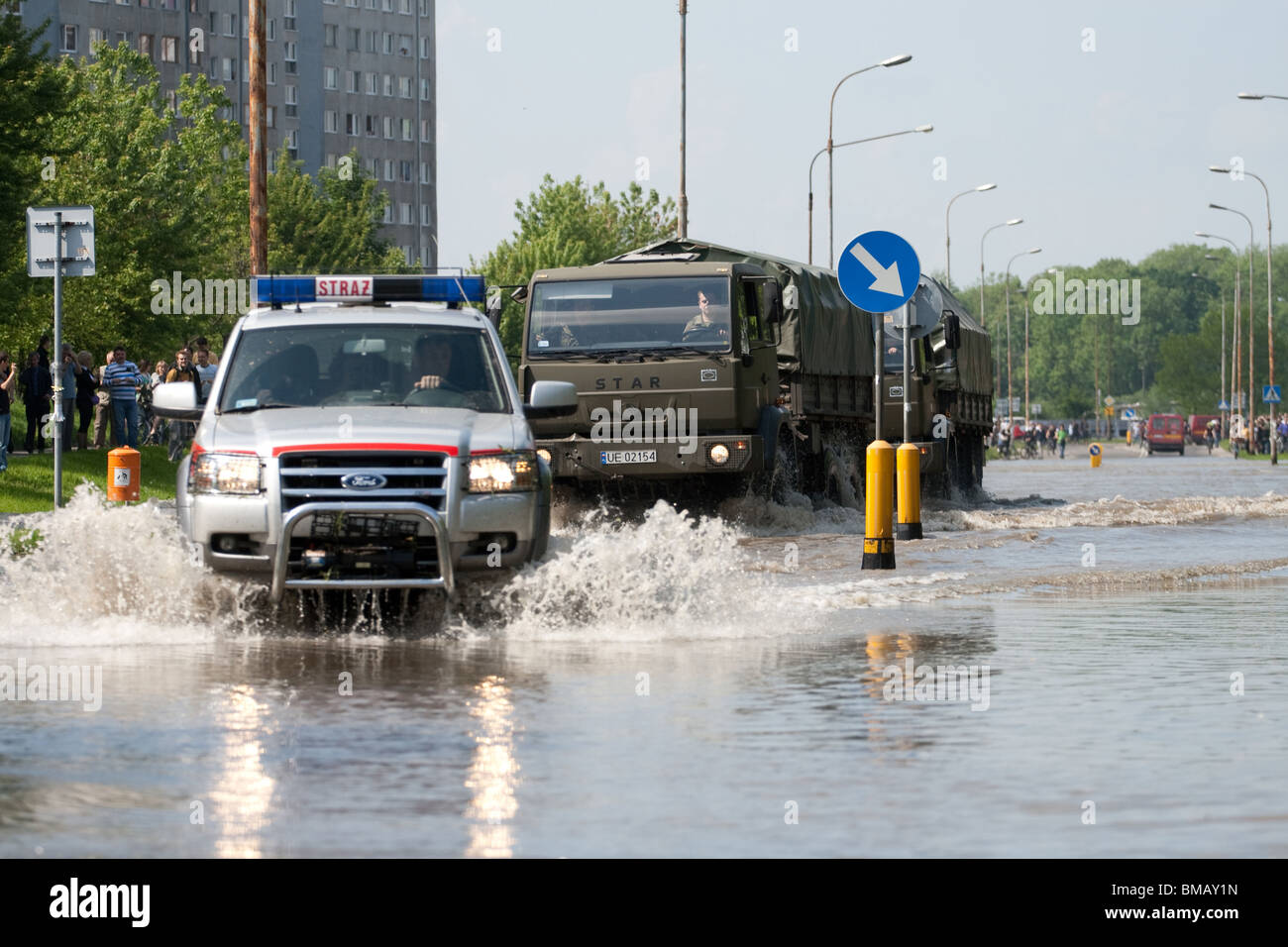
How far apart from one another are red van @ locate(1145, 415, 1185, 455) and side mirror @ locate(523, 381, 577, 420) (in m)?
98.2

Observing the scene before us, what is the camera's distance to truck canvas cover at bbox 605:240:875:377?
2659cm

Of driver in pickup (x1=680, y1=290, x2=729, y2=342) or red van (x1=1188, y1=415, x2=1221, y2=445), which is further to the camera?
→ red van (x1=1188, y1=415, x2=1221, y2=445)

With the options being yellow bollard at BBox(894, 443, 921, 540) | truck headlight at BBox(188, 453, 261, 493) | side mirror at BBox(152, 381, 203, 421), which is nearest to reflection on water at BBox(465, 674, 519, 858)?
truck headlight at BBox(188, 453, 261, 493)

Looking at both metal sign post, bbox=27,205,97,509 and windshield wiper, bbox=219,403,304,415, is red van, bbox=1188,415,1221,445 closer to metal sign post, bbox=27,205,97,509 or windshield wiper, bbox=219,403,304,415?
metal sign post, bbox=27,205,97,509

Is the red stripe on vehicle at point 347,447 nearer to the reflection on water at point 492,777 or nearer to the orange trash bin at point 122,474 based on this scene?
the reflection on water at point 492,777

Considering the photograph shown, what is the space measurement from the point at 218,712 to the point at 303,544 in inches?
109

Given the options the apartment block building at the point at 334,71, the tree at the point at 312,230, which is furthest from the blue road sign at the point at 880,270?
the apartment block building at the point at 334,71

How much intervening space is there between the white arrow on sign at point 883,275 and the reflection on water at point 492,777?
857 centimetres

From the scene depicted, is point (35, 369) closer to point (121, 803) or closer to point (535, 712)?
point (535, 712)

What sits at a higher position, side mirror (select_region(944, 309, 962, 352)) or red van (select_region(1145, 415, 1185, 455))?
side mirror (select_region(944, 309, 962, 352))

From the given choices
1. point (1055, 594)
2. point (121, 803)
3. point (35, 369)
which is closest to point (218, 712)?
point (121, 803)

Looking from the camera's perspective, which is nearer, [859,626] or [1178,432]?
[859,626]
